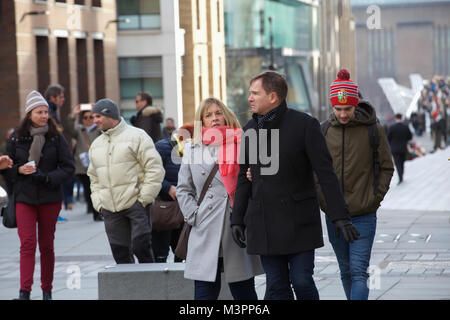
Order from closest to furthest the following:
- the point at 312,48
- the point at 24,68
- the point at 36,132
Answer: the point at 36,132, the point at 24,68, the point at 312,48

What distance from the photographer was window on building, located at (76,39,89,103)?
30.5 metres

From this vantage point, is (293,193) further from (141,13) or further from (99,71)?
(99,71)

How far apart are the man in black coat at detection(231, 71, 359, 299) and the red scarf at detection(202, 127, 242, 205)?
1.71 ft

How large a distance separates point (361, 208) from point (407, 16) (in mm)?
143308

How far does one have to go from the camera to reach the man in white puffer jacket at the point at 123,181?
9.10m

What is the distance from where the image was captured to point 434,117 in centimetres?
4975

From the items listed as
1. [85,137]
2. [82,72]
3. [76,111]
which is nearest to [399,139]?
[82,72]

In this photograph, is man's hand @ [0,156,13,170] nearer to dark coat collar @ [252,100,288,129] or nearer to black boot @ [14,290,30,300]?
black boot @ [14,290,30,300]

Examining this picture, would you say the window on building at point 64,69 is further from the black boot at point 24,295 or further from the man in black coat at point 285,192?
the man in black coat at point 285,192

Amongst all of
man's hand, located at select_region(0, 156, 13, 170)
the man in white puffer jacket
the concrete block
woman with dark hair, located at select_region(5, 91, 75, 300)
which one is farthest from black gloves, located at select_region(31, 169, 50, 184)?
the concrete block

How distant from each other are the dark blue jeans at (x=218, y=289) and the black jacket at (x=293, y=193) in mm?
A: 573

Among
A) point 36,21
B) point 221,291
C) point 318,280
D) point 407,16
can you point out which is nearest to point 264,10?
point 36,21

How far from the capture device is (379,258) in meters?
12.1
